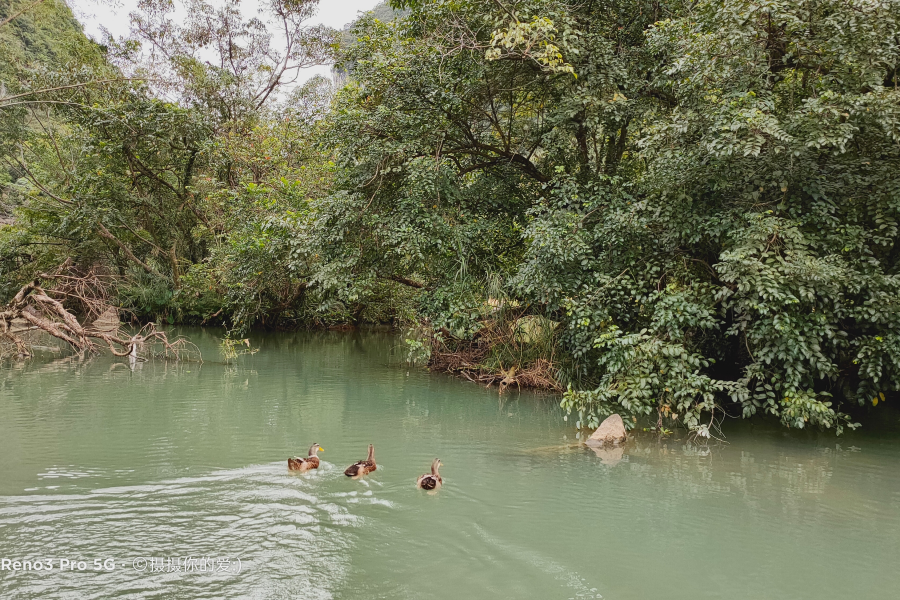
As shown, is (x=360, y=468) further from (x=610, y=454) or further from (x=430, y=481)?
(x=610, y=454)

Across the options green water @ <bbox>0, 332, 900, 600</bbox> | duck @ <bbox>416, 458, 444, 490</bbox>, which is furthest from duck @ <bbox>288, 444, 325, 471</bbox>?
duck @ <bbox>416, 458, 444, 490</bbox>

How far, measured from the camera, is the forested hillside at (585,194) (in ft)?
22.4

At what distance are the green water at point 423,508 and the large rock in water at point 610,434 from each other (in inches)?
7.8

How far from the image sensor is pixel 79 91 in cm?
1670

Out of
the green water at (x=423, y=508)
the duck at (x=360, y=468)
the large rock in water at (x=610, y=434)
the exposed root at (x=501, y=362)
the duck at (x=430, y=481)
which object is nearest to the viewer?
the green water at (x=423, y=508)

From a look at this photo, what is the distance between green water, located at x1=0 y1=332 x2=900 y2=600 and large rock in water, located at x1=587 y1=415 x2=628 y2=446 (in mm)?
199

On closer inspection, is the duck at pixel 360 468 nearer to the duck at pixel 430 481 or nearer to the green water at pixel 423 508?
the green water at pixel 423 508

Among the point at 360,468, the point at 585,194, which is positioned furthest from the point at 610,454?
the point at 585,194

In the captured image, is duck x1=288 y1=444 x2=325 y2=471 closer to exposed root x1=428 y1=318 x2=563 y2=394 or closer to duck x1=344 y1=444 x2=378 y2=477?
duck x1=344 y1=444 x2=378 y2=477

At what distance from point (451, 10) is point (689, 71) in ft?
14.4

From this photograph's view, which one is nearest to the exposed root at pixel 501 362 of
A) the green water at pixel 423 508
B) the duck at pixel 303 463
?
the green water at pixel 423 508

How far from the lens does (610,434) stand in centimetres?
752

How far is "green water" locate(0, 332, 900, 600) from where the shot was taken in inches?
154

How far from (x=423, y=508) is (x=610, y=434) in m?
3.28
